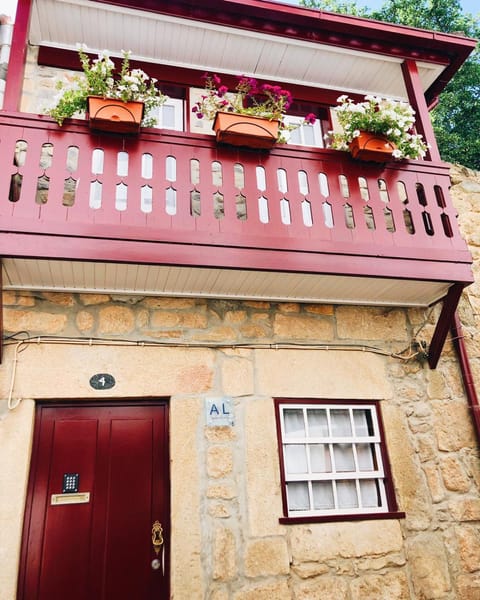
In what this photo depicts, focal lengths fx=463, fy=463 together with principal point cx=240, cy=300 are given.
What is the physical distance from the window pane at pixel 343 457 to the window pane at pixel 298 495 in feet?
1.12

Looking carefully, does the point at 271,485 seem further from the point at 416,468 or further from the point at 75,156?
the point at 75,156

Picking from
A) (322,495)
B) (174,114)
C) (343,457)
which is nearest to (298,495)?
(322,495)

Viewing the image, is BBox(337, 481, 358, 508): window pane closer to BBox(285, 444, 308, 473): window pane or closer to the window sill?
the window sill

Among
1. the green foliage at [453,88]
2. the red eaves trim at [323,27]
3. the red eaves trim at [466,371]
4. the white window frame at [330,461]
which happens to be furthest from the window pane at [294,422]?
the green foliage at [453,88]

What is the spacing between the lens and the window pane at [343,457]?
3969 millimetres

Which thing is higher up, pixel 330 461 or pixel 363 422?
pixel 363 422

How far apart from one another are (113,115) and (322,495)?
3.50 meters

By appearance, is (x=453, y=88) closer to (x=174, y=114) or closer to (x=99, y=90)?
(x=174, y=114)

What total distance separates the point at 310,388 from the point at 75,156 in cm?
327

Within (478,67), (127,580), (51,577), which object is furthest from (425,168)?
(478,67)

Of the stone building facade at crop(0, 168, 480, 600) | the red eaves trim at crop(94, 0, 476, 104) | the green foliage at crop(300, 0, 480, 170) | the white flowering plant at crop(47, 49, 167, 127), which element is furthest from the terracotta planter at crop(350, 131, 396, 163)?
the green foliage at crop(300, 0, 480, 170)

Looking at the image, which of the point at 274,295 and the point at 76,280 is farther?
the point at 274,295

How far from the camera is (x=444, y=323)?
4223 mm

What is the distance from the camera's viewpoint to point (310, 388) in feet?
13.3
